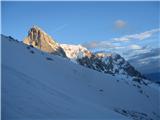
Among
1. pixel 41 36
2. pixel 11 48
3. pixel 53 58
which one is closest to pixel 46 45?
pixel 41 36

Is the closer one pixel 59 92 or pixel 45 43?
pixel 59 92

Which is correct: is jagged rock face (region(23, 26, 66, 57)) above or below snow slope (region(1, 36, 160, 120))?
above

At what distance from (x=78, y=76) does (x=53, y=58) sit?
540 cm

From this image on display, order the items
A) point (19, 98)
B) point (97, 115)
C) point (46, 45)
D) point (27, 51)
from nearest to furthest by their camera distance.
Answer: point (19, 98) → point (97, 115) → point (27, 51) → point (46, 45)

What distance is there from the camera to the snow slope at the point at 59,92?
1955 centimetres

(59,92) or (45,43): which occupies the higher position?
(45,43)

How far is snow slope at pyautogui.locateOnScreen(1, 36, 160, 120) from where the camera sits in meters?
19.5

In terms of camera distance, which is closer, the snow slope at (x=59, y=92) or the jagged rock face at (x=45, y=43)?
the snow slope at (x=59, y=92)

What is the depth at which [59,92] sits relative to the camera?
27453 mm

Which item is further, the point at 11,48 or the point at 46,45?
the point at 46,45

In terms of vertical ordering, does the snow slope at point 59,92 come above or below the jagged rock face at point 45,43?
below

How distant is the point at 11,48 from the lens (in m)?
42.8

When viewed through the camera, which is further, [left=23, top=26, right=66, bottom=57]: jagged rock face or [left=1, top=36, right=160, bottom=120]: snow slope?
[left=23, top=26, right=66, bottom=57]: jagged rock face

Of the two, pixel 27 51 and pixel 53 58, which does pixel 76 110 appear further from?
pixel 53 58
